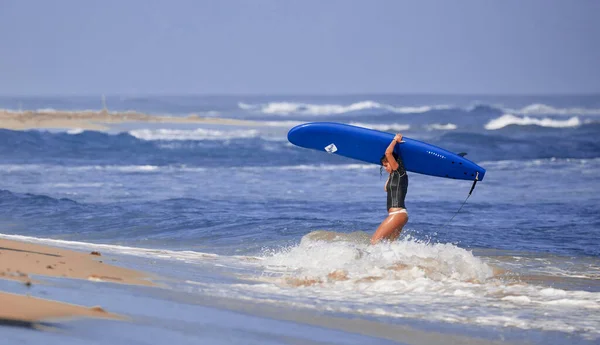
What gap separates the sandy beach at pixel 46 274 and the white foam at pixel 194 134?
30.2m

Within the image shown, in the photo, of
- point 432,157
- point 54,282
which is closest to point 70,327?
point 54,282

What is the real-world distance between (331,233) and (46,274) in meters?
5.21

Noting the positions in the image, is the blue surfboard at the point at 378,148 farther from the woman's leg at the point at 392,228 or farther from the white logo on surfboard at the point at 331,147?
the woman's leg at the point at 392,228

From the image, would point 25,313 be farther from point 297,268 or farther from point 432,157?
point 432,157

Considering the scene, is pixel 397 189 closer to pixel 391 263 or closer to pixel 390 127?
pixel 391 263

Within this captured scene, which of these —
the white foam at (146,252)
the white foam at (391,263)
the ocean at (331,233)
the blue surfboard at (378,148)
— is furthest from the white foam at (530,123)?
the white foam at (391,263)

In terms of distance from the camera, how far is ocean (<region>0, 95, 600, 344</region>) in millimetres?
6469

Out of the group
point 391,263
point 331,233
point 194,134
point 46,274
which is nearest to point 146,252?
point 331,233

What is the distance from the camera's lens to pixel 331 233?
1139cm

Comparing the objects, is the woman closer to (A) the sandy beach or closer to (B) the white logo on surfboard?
(B) the white logo on surfboard

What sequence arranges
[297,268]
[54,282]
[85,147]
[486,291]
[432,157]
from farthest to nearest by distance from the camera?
1. [85,147]
2. [432,157]
3. [297,268]
4. [486,291]
5. [54,282]

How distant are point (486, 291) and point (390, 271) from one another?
967 millimetres

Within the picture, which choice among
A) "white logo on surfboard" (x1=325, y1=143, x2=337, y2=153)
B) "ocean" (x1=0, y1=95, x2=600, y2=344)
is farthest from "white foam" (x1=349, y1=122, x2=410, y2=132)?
"white logo on surfboard" (x1=325, y1=143, x2=337, y2=153)

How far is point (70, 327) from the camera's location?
16.8ft
